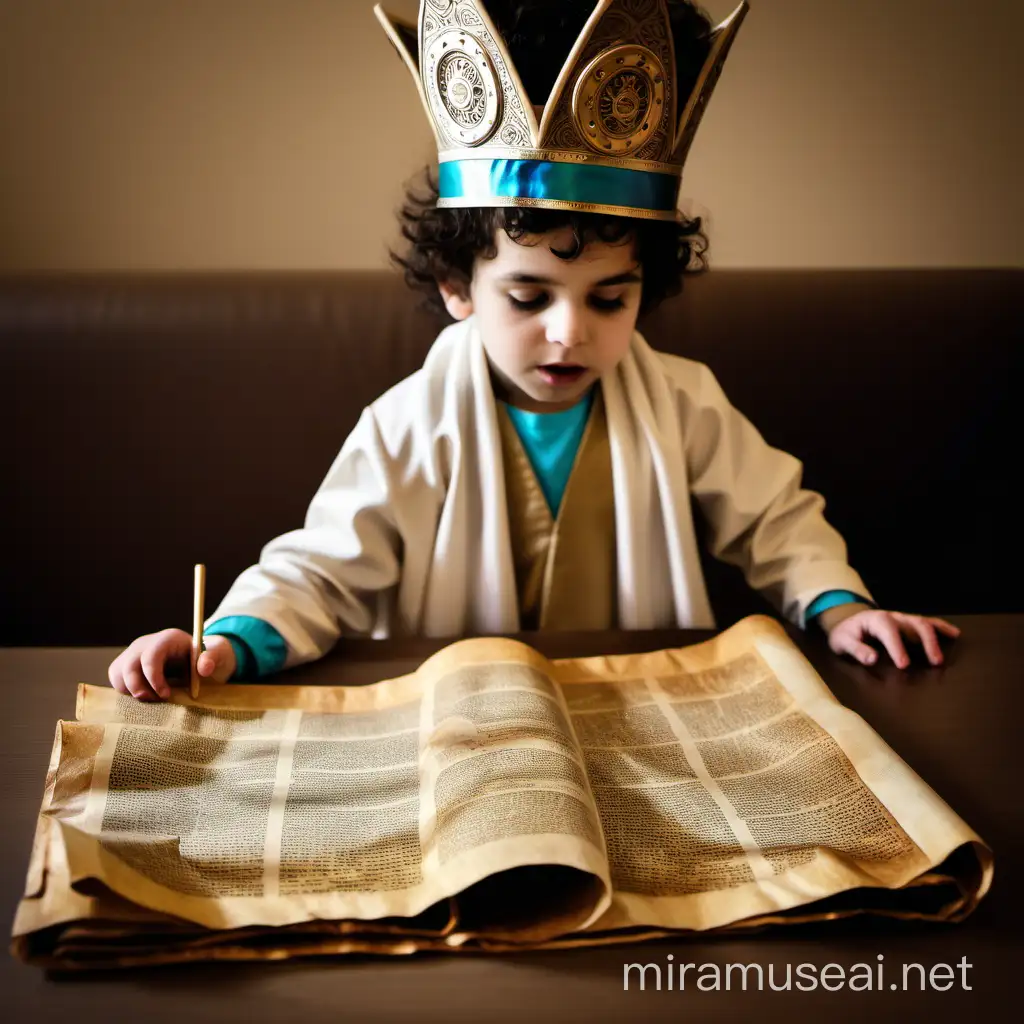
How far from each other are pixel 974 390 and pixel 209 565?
107cm

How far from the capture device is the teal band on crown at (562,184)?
0.94 metres

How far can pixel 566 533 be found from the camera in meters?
1.18

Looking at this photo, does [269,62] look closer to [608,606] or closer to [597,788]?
[608,606]

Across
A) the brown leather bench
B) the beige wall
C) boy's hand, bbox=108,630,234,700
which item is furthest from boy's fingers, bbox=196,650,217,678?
the beige wall

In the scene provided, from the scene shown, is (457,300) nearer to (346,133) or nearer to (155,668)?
(155,668)

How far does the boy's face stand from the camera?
97 centimetres

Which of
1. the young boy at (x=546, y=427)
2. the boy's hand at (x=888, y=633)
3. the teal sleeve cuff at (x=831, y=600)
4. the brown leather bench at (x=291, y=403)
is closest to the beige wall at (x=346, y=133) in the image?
the brown leather bench at (x=291, y=403)

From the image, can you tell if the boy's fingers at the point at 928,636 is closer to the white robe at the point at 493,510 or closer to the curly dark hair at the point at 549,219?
the white robe at the point at 493,510

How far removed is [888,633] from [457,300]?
537 millimetres

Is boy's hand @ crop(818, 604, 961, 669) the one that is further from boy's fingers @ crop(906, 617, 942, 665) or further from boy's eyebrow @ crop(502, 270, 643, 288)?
boy's eyebrow @ crop(502, 270, 643, 288)

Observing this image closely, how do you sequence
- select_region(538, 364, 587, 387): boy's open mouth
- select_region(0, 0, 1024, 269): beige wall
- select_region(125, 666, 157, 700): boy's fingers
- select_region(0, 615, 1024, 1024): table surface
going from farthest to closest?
select_region(0, 0, 1024, 269): beige wall, select_region(538, 364, 587, 387): boy's open mouth, select_region(125, 666, 157, 700): boy's fingers, select_region(0, 615, 1024, 1024): table surface

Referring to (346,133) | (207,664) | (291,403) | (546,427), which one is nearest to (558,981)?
(207,664)

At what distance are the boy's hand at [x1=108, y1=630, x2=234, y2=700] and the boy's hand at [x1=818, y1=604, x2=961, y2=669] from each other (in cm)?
51

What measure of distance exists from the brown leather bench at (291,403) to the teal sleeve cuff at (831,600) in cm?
45
